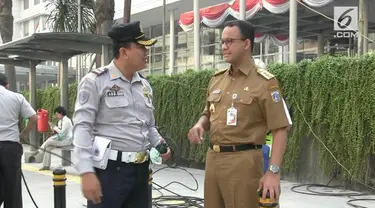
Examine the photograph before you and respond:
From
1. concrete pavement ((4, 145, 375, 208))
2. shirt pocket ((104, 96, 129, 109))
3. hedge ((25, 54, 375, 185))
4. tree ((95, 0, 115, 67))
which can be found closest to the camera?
shirt pocket ((104, 96, 129, 109))

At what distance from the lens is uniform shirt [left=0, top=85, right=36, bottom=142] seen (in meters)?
5.34

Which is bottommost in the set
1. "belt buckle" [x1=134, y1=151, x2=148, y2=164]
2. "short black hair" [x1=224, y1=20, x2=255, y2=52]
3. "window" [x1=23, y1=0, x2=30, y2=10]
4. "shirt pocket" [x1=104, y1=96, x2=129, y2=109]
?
"belt buckle" [x1=134, y1=151, x2=148, y2=164]

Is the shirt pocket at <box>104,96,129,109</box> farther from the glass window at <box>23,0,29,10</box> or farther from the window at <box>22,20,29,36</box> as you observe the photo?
the glass window at <box>23,0,29,10</box>

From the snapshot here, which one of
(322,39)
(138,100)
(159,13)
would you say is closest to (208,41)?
(159,13)

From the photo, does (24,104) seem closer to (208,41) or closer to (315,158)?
(315,158)

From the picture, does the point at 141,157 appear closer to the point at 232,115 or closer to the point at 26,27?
the point at 232,115

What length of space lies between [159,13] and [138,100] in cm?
1728

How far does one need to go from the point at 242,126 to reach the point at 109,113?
2.81 ft

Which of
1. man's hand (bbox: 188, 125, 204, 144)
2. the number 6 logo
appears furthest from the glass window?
man's hand (bbox: 188, 125, 204, 144)

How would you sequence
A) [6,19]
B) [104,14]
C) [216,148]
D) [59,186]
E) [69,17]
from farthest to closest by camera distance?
[69,17], [6,19], [104,14], [59,186], [216,148]

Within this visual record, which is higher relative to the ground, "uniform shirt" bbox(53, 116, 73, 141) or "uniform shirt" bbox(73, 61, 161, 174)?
"uniform shirt" bbox(73, 61, 161, 174)

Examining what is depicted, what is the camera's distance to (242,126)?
125 inches

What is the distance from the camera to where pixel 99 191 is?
297 centimetres

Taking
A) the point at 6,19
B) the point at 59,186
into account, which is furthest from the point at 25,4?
the point at 59,186
